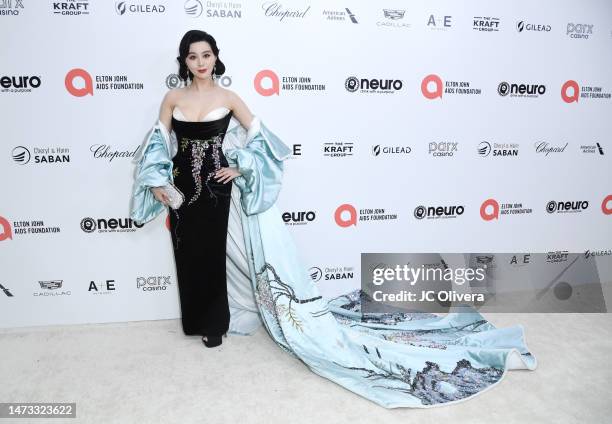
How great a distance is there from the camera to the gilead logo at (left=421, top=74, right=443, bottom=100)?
9.89 ft

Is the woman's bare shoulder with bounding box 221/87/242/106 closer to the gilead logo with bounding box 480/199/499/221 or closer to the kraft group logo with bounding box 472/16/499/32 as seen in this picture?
the kraft group logo with bounding box 472/16/499/32

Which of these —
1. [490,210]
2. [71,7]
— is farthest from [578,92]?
[71,7]

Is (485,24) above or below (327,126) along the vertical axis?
above

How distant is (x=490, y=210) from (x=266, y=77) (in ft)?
5.85

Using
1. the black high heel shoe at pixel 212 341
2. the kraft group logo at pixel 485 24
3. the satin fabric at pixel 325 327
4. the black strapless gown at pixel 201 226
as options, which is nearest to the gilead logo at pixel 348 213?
the satin fabric at pixel 325 327

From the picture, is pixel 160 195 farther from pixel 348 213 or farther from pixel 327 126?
pixel 348 213

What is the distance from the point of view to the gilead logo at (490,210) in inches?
131

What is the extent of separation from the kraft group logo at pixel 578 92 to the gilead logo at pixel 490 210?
2.77 ft

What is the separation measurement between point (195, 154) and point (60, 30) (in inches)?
39.8

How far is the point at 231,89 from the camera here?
279 cm

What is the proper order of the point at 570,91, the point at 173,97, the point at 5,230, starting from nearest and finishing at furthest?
the point at 173,97, the point at 5,230, the point at 570,91

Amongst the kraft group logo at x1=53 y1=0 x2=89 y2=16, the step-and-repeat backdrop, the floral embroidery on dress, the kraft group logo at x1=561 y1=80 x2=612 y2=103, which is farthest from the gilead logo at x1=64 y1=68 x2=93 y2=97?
the kraft group logo at x1=561 y1=80 x2=612 y2=103

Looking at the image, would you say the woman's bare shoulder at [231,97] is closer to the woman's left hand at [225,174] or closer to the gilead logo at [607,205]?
the woman's left hand at [225,174]

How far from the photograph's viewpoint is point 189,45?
95.0 inches
